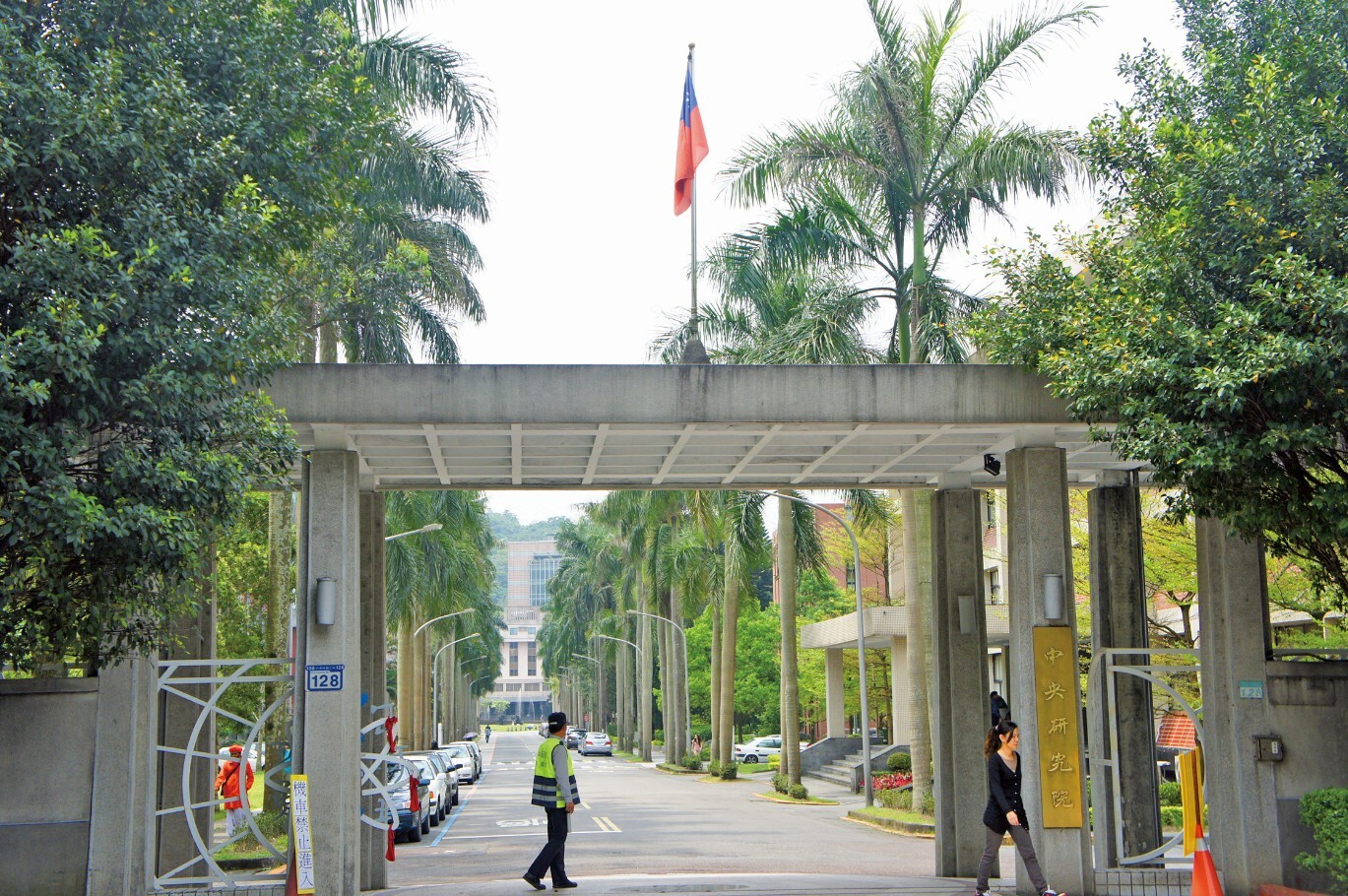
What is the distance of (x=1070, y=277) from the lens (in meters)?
13.4

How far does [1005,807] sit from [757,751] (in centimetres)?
5386

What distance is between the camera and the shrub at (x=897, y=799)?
1137 inches

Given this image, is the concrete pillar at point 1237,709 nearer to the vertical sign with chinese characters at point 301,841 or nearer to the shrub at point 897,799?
the vertical sign with chinese characters at point 301,841

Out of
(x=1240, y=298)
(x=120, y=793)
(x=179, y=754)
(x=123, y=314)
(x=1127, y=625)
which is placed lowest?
(x=120, y=793)

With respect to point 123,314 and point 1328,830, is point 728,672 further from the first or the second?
point 123,314

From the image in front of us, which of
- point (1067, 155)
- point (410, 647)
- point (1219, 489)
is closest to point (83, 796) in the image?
point (1219, 489)

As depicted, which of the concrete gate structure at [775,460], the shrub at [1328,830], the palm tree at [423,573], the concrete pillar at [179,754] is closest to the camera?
the shrub at [1328,830]

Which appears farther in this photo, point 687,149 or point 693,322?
point 687,149

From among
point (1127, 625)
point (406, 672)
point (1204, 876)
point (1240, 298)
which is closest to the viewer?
point (1204, 876)

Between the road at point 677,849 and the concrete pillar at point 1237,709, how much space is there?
2.60 metres

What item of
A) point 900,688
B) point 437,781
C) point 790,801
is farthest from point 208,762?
point 900,688

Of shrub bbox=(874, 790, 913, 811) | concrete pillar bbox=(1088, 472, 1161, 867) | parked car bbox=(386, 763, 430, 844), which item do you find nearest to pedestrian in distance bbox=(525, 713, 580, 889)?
concrete pillar bbox=(1088, 472, 1161, 867)

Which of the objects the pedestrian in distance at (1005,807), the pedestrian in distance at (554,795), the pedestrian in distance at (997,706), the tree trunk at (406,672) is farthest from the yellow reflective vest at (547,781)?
the tree trunk at (406,672)

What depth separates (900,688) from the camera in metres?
47.8
